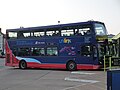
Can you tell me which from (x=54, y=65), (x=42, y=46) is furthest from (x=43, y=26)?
Answer: (x=54, y=65)

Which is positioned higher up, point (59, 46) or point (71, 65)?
point (59, 46)

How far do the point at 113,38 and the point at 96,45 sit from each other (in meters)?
1.60

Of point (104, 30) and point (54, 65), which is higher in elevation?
point (104, 30)

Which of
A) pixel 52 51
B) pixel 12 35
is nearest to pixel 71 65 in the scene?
pixel 52 51

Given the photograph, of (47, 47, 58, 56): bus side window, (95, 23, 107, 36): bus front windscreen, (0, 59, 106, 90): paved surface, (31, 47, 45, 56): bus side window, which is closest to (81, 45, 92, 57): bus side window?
(95, 23, 107, 36): bus front windscreen

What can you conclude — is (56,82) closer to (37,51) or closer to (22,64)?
(37,51)

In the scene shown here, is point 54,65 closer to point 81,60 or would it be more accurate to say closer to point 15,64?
point 81,60

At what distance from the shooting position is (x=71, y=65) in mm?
25500

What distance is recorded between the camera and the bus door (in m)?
24.2

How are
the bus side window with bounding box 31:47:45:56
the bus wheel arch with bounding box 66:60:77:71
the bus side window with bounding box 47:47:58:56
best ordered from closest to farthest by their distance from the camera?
1. the bus wheel arch with bounding box 66:60:77:71
2. the bus side window with bounding box 47:47:58:56
3. the bus side window with bounding box 31:47:45:56

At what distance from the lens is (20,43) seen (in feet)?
94.6

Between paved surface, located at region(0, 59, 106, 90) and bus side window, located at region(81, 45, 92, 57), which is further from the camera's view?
bus side window, located at region(81, 45, 92, 57)

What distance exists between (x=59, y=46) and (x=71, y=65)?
6.25 ft

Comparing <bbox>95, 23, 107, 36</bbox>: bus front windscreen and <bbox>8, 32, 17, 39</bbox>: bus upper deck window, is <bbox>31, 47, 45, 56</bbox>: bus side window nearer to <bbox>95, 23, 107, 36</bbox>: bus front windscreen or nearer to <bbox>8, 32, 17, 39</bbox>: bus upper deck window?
<bbox>8, 32, 17, 39</bbox>: bus upper deck window
